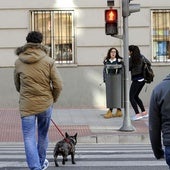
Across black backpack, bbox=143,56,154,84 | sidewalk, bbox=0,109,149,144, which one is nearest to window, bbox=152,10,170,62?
sidewalk, bbox=0,109,149,144

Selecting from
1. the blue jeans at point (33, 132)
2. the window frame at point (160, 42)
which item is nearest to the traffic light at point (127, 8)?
the window frame at point (160, 42)

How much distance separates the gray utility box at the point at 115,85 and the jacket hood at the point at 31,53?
5.83 meters

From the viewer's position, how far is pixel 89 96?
17.3 meters

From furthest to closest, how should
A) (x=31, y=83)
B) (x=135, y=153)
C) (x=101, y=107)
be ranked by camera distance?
(x=101, y=107), (x=135, y=153), (x=31, y=83)

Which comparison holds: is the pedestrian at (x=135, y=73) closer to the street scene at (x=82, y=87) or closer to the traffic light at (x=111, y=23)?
the street scene at (x=82, y=87)

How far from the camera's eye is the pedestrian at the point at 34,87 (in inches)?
276

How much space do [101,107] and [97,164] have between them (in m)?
8.57

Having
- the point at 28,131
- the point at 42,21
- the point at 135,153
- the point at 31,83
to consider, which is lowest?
the point at 135,153

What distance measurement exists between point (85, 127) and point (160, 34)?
5.50 meters

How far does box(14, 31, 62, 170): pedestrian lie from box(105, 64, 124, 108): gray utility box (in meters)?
5.82

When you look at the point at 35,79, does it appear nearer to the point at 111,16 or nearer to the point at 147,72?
the point at 111,16

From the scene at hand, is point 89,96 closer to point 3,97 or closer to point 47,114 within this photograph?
point 3,97

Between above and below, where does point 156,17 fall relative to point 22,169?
above

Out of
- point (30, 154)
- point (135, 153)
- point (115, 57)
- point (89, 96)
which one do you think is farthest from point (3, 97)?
point (30, 154)
